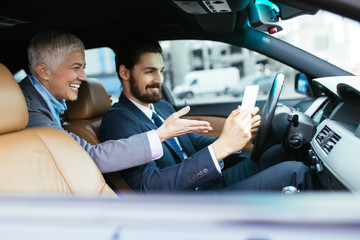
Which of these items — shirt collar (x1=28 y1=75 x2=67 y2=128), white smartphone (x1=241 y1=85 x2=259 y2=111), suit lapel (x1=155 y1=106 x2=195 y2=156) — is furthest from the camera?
suit lapel (x1=155 y1=106 x2=195 y2=156)

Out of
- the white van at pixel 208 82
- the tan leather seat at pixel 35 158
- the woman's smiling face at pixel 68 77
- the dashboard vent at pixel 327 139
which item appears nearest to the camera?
the tan leather seat at pixel 35 158

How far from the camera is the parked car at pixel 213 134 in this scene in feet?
2.02

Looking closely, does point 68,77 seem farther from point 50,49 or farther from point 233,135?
point 233,135

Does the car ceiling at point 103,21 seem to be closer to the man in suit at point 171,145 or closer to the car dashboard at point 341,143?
the man in suit at point 171,145

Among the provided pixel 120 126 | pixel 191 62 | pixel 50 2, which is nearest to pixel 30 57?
pixel 50 2

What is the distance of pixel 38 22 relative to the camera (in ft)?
7.36

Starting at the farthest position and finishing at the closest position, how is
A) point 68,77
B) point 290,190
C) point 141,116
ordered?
point 141,116
point 68,77
point 290,190

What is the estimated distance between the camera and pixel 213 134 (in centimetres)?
276

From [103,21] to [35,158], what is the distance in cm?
142

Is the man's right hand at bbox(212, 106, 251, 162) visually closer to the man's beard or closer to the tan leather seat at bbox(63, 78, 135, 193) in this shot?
the man's beard

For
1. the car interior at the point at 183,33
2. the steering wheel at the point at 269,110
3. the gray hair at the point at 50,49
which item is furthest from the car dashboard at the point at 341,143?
the gray hair at the point at 50,49

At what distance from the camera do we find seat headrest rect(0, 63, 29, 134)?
102 cm

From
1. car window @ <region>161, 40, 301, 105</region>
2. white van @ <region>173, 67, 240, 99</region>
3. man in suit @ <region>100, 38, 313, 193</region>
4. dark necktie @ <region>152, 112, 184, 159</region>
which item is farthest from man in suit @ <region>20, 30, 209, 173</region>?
white van @ <region>173, 67, 240, 99</region>

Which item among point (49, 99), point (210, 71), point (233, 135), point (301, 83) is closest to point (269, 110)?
point (233, 135)
